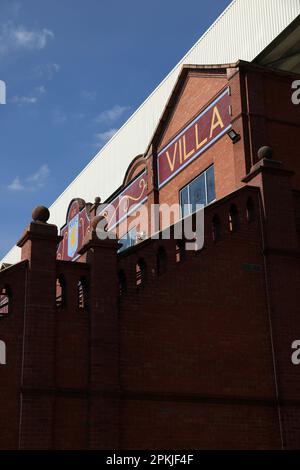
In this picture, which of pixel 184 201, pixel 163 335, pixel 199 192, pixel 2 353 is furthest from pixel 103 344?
pixel 184 201

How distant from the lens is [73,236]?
93.1ft

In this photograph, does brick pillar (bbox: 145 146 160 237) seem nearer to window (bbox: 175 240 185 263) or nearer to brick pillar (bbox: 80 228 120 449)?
window (bbox: 175 240 185 263)

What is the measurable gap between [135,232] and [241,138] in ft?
23.8

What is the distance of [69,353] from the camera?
11039 millimetres

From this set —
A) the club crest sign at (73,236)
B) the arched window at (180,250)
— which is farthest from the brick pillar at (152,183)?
the arched window at (180,250)

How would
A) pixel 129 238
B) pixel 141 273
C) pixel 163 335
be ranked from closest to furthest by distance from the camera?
pixel 163 335, pixel 141 273, pixel 129 238

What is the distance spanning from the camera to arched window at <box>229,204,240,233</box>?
43.9 feet

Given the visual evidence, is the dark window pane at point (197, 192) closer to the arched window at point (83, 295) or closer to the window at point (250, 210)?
the window at point (250, 210)

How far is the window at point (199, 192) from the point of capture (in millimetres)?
18484

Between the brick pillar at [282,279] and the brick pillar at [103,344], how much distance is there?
10.7ft

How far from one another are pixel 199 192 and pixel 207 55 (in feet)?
17.4

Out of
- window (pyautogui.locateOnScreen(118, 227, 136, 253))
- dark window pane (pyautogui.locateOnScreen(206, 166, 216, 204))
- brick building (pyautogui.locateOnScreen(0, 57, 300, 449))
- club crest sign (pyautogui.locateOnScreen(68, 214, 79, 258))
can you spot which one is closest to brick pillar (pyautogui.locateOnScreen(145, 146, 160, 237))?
window (pyautogui.locateOnScreen(118, 227, 136, 253))

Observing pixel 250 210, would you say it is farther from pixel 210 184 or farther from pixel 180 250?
pixel 210 184

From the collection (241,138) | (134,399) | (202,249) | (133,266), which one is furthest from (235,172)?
(134,399)
